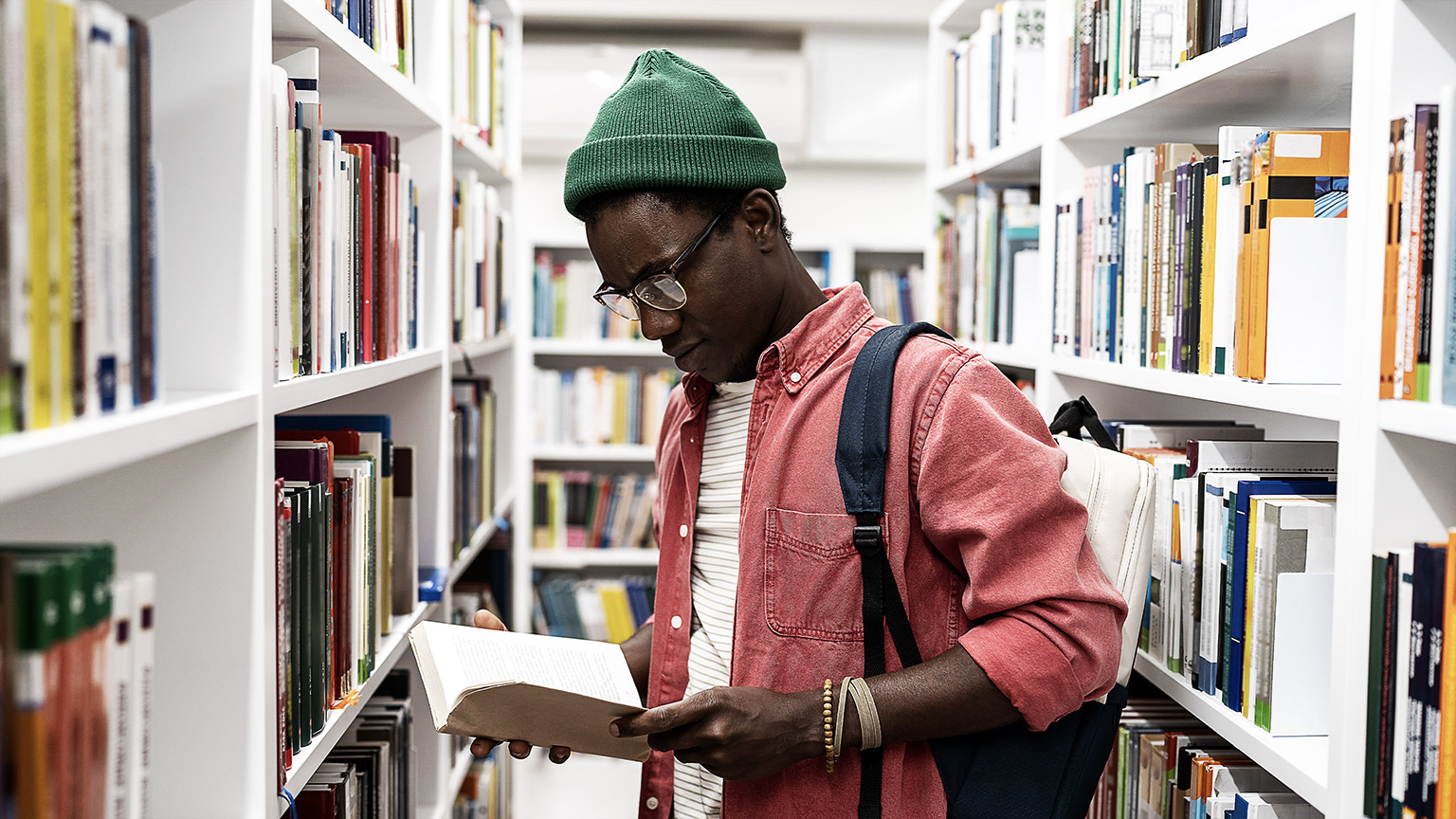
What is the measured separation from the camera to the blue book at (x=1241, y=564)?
1.24 metres

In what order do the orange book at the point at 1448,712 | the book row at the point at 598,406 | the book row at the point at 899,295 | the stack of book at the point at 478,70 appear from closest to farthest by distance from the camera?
the orange book at the point at 1448,712
the stack of book at the point at 478,70
the book row at the point at 598,406
the book row at the point at 899,295

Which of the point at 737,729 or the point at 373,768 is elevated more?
the point at 737,729

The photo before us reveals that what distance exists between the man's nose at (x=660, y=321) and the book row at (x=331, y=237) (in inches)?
14.3

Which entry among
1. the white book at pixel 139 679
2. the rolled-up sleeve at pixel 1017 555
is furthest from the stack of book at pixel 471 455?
the white book at pixel 139 679

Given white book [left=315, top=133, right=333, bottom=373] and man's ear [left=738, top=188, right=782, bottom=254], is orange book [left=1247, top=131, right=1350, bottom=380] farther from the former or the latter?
white book [left=315, top=133, right=333, bottom=373]

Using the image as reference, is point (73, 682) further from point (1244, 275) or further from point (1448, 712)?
point (1244, 275)

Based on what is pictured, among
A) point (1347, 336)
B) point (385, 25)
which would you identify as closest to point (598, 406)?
point (385, 25)

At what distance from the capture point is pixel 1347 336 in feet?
3.30

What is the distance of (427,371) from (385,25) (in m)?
0.56

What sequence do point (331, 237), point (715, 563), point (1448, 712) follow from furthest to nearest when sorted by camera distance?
1. point (715, 563)
2. point (331, 237)
3. point (1448, 712)

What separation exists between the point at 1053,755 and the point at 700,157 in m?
0.77

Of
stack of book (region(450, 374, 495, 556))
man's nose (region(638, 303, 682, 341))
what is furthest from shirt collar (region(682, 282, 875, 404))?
stack of book (region(450, 374, 495, 556))

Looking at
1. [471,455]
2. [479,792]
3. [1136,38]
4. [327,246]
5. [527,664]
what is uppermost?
[1136,38]

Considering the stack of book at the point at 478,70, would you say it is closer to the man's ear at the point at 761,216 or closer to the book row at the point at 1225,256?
the man's ear at the point at 761,216
